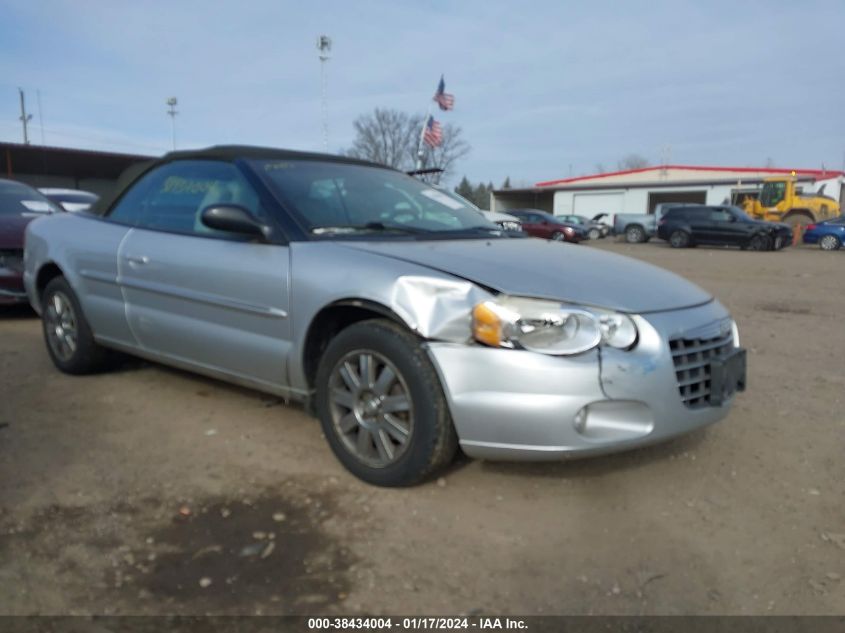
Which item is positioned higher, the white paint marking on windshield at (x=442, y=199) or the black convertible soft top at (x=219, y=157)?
the black convertible soft top at (x=219, y=157)

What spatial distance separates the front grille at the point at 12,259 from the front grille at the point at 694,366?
19.6 ft

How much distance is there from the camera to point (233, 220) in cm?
310

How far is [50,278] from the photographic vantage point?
4641mm

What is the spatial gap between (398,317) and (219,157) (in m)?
1.66

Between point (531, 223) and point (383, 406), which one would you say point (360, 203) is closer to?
point (383, 406)

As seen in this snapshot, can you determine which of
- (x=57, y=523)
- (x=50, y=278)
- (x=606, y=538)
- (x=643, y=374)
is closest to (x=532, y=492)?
(x=606, y=538)

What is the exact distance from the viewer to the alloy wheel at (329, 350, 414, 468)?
9.01ft

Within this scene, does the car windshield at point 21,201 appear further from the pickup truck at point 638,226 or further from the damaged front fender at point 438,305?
the pickup truck at point 638,226

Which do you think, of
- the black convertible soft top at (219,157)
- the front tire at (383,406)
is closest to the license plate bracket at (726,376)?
the front tire at (383,406)

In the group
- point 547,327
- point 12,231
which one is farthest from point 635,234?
point 547,327

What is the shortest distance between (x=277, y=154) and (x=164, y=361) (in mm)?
1352

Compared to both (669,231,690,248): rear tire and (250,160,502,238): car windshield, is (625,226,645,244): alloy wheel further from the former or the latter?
(250,160,502,238): car windshield

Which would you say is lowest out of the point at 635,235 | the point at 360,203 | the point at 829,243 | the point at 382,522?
the point at 382,522

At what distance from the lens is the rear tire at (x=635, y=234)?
27.8 meters
